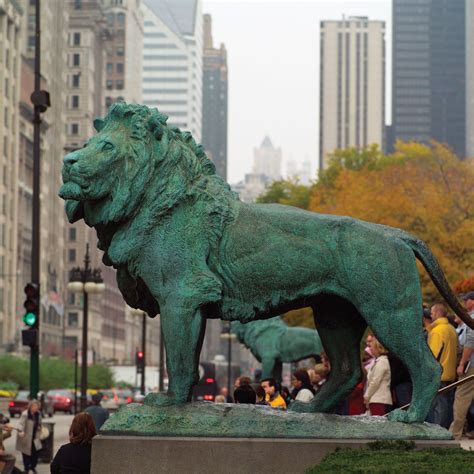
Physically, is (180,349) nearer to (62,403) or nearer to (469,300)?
(469,300)

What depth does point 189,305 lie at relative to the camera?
10.4 m

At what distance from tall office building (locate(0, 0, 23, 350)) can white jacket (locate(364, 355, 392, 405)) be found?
110 meters

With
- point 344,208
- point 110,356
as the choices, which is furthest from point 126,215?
point 110,356

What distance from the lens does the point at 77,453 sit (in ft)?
41.5

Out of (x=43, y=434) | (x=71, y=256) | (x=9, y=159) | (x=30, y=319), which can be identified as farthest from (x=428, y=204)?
(x=71, y=256)

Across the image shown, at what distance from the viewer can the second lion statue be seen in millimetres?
10523

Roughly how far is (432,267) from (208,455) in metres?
2.33

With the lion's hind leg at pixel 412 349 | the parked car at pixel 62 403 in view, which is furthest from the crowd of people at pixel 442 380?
the parked car at pixel 62 403

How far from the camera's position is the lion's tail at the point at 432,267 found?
10875 mm

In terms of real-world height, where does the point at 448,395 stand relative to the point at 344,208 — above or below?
below

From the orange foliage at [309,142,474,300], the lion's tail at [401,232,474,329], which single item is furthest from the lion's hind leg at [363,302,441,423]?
the orange foliage at [309,142,474,300]

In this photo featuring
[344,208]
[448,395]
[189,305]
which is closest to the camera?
[189,305]

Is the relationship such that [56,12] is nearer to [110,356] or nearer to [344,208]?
[110,356]

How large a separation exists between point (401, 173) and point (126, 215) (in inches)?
2017
